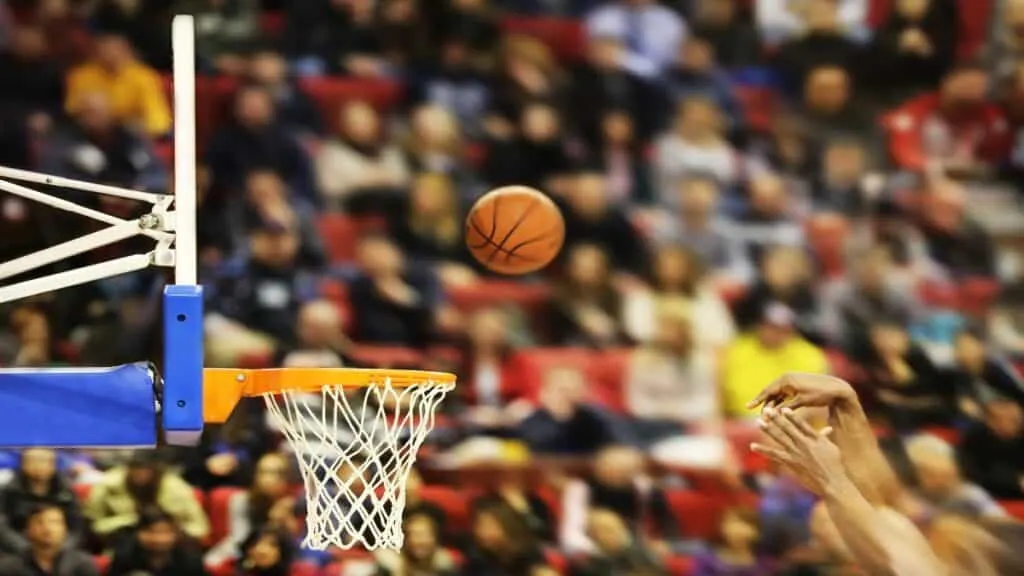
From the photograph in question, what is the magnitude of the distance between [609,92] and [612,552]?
7.97ft

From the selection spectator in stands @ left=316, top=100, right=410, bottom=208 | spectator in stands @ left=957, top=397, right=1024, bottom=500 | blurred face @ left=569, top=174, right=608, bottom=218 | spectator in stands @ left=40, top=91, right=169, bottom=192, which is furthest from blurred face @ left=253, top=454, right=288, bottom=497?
spectator in stands @ left=957, top=397, right=1024, bottom=500

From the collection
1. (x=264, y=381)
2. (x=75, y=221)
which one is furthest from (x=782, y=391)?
(x=75, y=221)

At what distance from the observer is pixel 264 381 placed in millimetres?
3377

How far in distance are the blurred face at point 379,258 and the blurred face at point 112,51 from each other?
1419 mm

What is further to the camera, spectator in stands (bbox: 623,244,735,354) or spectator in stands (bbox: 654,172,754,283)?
spectator in stands (bbox: 654,172,754,283)

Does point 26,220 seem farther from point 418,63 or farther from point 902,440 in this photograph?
point 902,440

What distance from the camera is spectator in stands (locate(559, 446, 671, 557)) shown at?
581cm

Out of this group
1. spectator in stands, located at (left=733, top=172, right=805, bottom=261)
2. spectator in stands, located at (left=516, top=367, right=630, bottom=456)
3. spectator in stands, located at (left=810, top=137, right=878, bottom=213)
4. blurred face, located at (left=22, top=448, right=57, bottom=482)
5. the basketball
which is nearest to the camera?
the basketball

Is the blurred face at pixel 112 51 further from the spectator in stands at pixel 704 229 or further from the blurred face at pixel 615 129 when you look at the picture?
the spectator in stands at pixel 704 229

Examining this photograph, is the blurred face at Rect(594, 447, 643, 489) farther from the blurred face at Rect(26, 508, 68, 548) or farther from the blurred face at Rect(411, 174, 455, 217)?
the blurred face at Rect(26, 508, 68, 548)

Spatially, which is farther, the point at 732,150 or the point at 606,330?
the point at 732,150

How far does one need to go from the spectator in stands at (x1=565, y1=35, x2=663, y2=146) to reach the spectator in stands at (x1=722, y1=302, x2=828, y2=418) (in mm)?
1217

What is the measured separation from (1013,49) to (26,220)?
16.2ft

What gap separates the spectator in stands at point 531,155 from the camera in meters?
6.75
